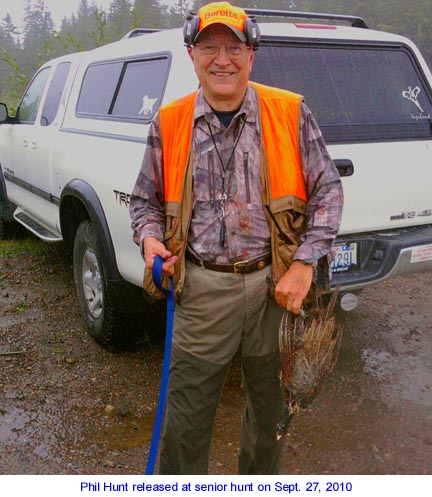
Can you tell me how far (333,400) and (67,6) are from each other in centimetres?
7176

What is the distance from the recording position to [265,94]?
240 centimetres

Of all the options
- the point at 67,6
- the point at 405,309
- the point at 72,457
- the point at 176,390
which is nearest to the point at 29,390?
the point at 72,457

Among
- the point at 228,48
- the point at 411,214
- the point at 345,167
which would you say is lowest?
the point at 411,214

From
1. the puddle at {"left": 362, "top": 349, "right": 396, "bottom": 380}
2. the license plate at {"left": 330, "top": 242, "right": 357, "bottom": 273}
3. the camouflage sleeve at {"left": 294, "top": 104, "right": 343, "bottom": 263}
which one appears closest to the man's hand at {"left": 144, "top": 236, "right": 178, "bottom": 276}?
the camouflage sleeve at {"left": 294, "top": 104, "right": 343, "bottom": 263}

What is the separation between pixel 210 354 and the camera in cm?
245

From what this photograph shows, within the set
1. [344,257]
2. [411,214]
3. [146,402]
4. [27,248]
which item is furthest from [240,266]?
[27,248]

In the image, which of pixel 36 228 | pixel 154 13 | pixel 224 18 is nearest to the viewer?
pixel 224 18

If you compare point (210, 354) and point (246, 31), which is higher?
point (246, 31)

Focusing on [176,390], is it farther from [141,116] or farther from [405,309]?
[405,309]

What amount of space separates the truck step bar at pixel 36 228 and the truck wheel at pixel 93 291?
2.60 ft

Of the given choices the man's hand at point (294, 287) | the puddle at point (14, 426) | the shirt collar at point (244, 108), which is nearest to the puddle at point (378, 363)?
the man's hand at point (294, 287)

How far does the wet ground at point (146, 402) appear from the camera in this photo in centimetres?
321

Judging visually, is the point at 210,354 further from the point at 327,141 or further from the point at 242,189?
the point at 327,141

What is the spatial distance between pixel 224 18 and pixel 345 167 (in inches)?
60.3
